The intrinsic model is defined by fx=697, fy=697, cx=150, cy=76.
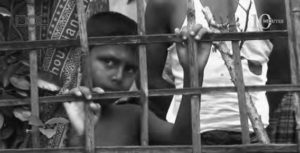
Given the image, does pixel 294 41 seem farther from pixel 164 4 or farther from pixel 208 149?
Answer: pixel 164 4

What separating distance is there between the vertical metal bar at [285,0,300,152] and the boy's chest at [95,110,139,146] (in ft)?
1.75

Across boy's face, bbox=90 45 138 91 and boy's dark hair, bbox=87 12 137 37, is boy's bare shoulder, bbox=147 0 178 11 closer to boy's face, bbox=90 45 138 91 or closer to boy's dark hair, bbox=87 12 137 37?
boy's dark hair, bbox=87 12 137 37

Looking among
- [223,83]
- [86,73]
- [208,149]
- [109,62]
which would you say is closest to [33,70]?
[86,73]

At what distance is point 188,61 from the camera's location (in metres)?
1.84

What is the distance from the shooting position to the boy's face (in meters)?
2.07

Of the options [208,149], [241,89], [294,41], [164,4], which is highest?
[164,4]

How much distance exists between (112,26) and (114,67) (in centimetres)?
14

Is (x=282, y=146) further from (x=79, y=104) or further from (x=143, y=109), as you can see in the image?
(x=79, y=104)

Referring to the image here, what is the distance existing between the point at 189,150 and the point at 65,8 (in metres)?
1.27

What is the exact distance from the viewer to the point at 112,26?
2.17 metres

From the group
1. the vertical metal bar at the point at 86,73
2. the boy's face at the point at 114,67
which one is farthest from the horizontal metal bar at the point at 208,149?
the boy's face at the point at 114,67

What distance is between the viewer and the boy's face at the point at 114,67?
6.81 feet

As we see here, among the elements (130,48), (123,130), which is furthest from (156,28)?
(123,130)

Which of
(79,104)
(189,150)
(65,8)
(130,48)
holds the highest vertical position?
(65,8)
